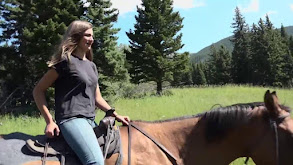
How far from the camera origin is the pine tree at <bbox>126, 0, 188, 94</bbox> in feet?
85.6

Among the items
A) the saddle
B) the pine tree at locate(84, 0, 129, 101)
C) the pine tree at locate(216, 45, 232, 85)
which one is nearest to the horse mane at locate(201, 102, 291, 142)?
the saddle

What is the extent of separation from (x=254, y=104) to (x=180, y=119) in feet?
2.74

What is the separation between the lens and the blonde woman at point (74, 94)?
2.64 metres

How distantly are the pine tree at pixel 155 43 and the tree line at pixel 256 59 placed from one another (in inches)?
1119

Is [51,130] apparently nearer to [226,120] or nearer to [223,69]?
[226,120]

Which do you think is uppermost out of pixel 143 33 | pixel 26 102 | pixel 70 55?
pixel 143 33

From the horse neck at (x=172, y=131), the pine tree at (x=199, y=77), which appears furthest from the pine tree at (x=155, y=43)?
the pine tree at (x=199, y=77)

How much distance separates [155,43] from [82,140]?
24.6 meters

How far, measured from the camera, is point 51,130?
2.72 m

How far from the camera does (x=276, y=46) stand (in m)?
51.8

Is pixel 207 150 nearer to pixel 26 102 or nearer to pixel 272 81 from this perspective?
pixel 26 102

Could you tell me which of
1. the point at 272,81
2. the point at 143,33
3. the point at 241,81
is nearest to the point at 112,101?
the point at 143,33

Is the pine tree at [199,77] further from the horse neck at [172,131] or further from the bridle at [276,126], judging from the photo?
the bridle at [276,126]

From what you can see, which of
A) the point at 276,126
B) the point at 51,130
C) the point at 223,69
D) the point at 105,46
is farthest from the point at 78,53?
the point at 223,69
